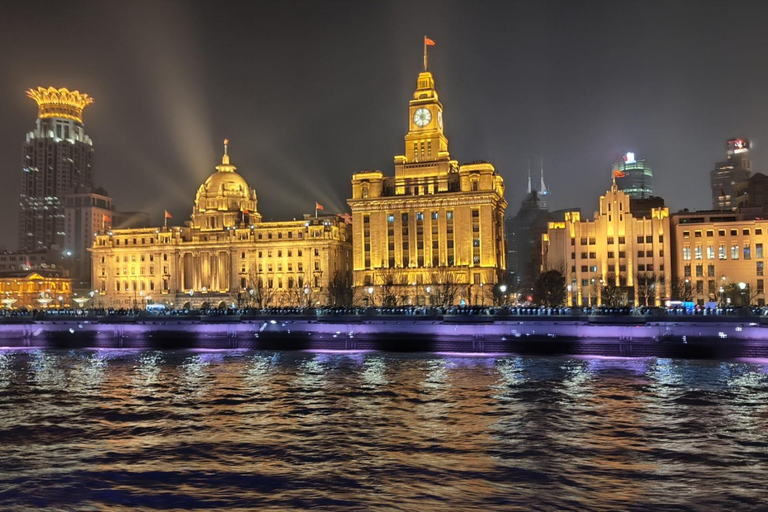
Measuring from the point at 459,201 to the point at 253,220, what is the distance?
64309mm

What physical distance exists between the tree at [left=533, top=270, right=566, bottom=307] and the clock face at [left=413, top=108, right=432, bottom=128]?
154 ft

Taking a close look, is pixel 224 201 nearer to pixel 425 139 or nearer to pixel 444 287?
pixel 425 139

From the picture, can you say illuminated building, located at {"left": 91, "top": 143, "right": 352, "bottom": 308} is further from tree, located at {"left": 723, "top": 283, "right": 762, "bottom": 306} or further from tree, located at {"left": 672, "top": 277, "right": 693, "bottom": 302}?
tree, located at {"left": 723, "top": 283, "right": 762, "bottom": 306}

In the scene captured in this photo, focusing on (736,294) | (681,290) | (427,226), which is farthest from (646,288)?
(427,226)

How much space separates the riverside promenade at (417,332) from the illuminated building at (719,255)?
2316 inches

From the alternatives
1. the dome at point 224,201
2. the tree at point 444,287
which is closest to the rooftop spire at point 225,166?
the dome at point 224,201

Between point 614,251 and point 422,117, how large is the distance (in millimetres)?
49221

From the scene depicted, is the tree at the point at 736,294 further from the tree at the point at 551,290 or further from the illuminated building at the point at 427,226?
the illuminated building at the point at 427,226

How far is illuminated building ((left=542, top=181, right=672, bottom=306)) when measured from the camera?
133 meters

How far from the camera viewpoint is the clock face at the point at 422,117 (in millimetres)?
156250

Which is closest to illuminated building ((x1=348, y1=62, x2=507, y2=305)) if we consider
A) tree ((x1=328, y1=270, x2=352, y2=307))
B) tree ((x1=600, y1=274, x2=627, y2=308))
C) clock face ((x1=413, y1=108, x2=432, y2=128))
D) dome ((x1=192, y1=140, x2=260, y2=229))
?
clock face ((x1=413, y1=108, x2=432, y2=128))

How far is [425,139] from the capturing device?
155m

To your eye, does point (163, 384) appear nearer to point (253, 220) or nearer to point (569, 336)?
point (569, 336)

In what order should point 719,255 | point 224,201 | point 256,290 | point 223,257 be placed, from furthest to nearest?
point 224,201 → point 223,257 → point 256,290 → point 719,255
